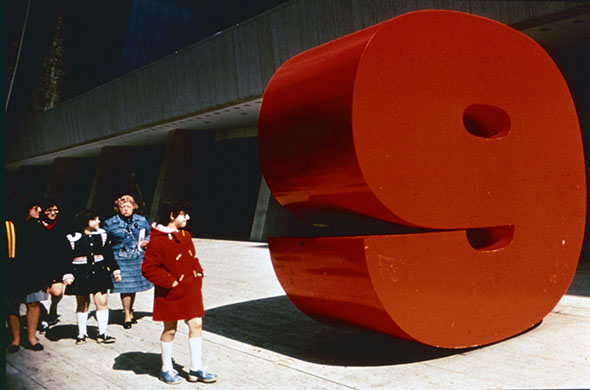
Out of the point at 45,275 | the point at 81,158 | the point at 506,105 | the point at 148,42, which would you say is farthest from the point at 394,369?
the point at 81,158

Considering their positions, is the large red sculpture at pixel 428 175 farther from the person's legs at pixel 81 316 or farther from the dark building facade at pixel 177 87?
the person's legs at pixel 81 316

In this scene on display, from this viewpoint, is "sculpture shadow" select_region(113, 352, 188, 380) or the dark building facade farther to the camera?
the dark building facade

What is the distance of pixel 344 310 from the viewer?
14.9 ft

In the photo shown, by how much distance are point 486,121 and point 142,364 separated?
155 inches

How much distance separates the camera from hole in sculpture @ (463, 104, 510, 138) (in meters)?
4.99

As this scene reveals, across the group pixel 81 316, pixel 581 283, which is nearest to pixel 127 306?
pixel 81 316

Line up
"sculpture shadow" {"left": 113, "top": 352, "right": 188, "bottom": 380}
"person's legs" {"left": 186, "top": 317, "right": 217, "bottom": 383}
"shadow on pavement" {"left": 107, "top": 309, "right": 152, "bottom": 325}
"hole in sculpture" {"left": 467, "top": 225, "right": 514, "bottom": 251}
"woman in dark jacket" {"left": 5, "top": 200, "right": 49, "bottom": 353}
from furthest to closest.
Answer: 1. "shadow on pavement" {"left": 107, "top": 309, "right": 152, "bottom": 325}
2. "woman in dark jacket" {"left": 5, "top": 200, "right": 49, "bottom": 353}
3. "hole in sculpture" {"left": 467, "top": 225, "right": 514, "bottom": 251}
4. "sculpture shadow" {"left": 113, "top": 352, "right": 188, "bottom": 380}
5. "person's legs" {"left": 186, "top": 317, "right": 217, "bottom": 383}

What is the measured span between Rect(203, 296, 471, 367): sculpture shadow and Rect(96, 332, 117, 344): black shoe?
102cm

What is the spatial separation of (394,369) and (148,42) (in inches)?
1196

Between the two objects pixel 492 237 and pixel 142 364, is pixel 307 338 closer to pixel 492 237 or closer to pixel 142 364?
pixel 142 364

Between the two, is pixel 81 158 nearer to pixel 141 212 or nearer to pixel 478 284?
pixel 141 212

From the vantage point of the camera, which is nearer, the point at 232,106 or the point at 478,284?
the point at 478,284

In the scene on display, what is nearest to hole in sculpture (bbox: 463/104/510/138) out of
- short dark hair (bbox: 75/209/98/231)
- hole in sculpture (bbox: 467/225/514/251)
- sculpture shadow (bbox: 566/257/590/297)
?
hole in sculpture (bbox: 467/225/514/251)

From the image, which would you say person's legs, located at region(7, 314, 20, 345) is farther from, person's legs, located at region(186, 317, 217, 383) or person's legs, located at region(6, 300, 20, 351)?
person's legs, located at region(186, 317, 217, 383)
